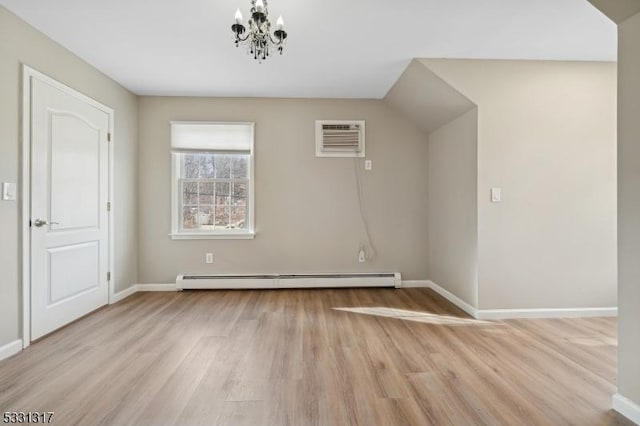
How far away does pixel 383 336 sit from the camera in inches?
101

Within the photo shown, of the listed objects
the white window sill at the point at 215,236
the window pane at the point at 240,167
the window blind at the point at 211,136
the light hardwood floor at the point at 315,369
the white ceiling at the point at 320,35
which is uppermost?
the white ceiling at the point at 320,35

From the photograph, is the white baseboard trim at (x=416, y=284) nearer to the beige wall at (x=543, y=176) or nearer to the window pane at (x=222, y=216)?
the beige wall at (x=543, y=176)

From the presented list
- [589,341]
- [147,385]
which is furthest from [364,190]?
[147,385]

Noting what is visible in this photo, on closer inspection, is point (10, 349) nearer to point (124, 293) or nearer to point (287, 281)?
point (124, 293)

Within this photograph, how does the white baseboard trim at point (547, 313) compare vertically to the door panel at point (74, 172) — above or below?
below

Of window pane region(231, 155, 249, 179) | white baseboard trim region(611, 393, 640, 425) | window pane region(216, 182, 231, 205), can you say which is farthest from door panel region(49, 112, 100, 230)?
white baseboard trim region(611, 393, 640, 425)

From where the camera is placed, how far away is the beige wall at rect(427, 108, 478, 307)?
307 centimetres

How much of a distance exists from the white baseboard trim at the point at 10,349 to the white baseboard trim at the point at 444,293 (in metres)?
3.76

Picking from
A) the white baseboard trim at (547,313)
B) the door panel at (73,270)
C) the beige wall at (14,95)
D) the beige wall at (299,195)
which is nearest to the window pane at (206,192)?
the beige wall at (299,195)

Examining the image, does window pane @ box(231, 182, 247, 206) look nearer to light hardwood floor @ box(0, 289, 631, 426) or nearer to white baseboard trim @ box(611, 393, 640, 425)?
light hardwood floor @ box(0, 289, 631, 426)

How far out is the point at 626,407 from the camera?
5.19ft

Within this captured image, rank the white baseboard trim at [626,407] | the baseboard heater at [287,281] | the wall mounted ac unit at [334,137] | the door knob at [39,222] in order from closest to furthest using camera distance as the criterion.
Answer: the white baseboard trim at [626,407] → the door knob at [39,222] → the baseboard heater at [287,281] → the wall mounted ac unit at [334,137]

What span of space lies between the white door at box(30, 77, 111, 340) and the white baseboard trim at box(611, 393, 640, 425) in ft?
12.7

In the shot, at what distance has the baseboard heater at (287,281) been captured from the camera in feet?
12.9
